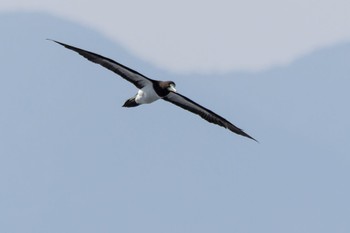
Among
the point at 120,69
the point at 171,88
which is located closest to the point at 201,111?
the point at 171,88

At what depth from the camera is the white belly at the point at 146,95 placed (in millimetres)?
39812

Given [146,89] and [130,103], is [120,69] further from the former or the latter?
[130,103]

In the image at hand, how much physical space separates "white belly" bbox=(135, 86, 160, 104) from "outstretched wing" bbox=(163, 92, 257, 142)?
1.73m

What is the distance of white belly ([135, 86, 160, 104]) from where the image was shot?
3981cm

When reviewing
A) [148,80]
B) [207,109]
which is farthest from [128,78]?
[207,109]

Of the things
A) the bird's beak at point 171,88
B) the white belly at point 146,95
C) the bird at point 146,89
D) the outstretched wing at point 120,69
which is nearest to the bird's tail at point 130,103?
the bird at point 146,89

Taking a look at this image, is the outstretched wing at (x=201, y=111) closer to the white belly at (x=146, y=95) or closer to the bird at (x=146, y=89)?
the bird at (x=146, y=89)

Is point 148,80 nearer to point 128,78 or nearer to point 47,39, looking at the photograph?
point 128,78

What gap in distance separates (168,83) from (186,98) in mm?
2533

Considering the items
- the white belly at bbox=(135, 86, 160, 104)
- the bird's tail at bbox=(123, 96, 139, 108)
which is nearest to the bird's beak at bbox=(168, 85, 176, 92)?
the white belly at bbox=(135, 86, 160, 104)

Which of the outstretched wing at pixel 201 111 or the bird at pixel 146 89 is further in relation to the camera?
the outstretched wing at pixel 201 111

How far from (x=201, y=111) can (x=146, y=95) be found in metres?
3.93

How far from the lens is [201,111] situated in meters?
42.7

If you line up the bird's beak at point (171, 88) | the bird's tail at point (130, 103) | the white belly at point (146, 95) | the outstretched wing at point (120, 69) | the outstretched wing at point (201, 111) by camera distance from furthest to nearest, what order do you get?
the outstretched wing at point (201, 111) < the bird's tail at point (130, 103) < the white belly at point (146, 95) < the bird's beak at point (171, 88) < the outstretched wing at point (120, 69)
